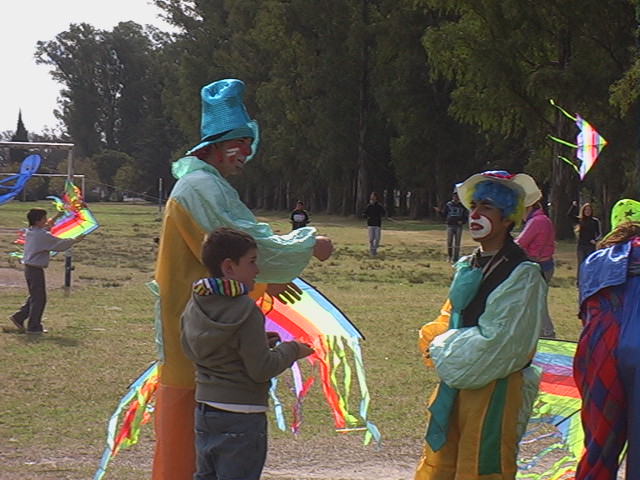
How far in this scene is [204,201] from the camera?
416 cm

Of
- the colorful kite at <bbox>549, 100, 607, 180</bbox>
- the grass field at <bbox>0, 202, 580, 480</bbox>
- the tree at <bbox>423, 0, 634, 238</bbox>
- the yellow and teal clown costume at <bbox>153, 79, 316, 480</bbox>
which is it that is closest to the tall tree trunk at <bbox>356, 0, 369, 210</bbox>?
the tree at <bbox>423, 0, 634, 238</bbox>

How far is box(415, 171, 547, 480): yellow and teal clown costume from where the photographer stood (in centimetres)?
386

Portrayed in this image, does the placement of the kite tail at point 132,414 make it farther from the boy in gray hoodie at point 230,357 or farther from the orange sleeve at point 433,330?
the orange sleeve at point 433,330

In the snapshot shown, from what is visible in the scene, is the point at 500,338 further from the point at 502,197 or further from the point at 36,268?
the point at 36,268

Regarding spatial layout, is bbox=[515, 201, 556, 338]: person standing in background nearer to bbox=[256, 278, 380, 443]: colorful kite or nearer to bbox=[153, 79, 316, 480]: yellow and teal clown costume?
bbox=[256, 278, 380, 443]: colorful kite

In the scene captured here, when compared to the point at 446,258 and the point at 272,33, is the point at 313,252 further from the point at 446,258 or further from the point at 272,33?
the point at 272,33

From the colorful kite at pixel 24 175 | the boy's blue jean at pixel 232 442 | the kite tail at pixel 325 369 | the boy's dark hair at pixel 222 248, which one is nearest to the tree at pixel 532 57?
the colorful kite at pixel 24 175

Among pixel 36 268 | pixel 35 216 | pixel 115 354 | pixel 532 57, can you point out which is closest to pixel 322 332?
→ pixel 115 354

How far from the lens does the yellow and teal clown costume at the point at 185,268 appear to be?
164 inches

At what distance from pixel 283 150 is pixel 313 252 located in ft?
155

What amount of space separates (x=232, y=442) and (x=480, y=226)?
54.9 inches

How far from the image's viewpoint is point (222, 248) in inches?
144

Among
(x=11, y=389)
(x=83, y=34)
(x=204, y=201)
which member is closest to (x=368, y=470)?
(x=204, y=201)

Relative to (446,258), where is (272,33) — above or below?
above
